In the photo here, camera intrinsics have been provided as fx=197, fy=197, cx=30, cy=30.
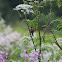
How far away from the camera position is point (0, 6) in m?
11.7

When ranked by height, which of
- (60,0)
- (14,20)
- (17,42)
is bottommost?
(14,20)

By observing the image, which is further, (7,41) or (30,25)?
(7,41)

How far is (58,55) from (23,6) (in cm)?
59

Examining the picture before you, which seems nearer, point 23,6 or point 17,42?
point 23,6

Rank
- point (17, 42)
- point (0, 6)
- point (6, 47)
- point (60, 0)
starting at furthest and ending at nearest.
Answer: point (0, 6) < point (17, 42) < point (6, 47) < point (60, 0)

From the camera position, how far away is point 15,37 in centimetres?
426

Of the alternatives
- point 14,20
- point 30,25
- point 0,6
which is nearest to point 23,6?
point 30,25

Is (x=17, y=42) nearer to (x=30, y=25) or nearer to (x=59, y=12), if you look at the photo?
(x=59, y=12)

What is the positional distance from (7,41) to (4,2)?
7.39 meters

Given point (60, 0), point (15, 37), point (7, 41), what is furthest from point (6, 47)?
point (60, 0)

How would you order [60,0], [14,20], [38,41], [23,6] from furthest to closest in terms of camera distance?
[14,20] → [38,41] → [60,0] → [23,6]

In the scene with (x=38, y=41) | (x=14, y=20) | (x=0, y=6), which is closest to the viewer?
(x=38, y=41)

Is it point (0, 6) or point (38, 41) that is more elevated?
point (38, 41)

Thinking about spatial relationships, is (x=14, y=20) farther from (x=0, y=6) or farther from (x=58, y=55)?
(x=58, y=55)
